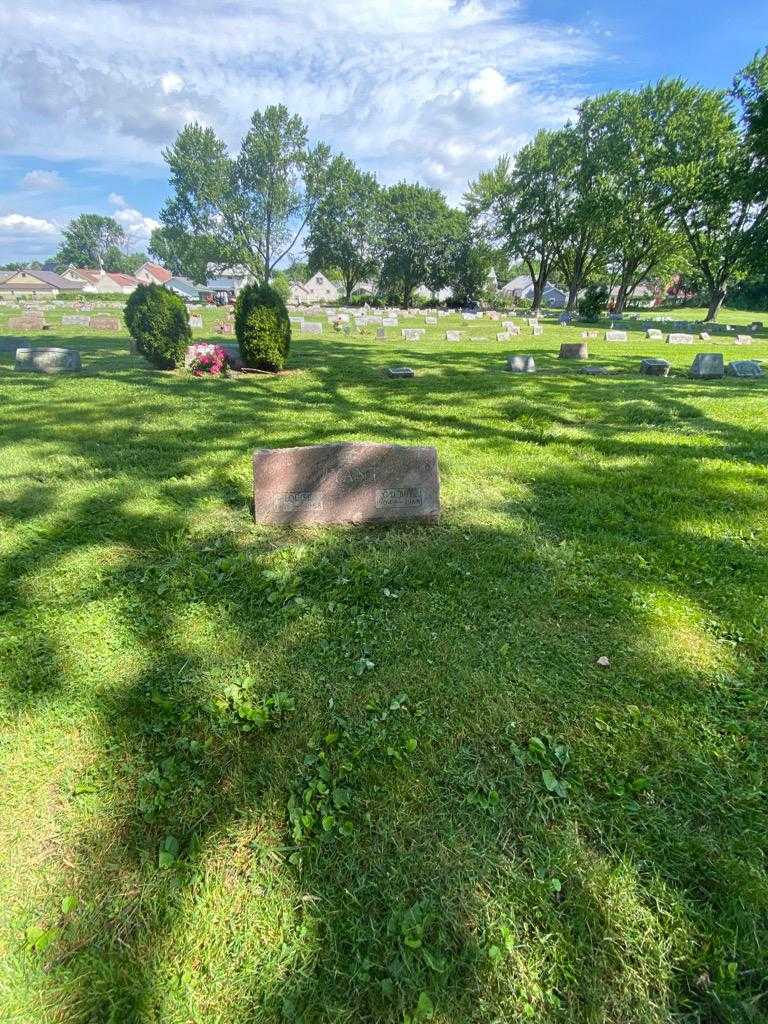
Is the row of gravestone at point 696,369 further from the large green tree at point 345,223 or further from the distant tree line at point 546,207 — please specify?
the large green tree at point 345,223

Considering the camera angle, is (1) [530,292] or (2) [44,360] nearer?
(2) [44,360]

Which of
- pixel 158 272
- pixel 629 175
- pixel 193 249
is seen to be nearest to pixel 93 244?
pixel 158 272

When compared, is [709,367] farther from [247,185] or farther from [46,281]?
[46,281]

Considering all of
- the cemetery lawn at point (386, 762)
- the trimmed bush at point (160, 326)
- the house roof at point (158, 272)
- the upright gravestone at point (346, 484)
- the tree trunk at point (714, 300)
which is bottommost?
the cemetery lawn at point (386, 762)

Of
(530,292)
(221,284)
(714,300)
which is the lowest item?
(714,300)

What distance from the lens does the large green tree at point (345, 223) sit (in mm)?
54219

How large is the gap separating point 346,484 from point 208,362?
8858 mm

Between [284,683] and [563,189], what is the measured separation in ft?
175

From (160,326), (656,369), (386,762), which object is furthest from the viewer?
(656,369)

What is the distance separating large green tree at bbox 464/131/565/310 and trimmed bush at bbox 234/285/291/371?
4342cm

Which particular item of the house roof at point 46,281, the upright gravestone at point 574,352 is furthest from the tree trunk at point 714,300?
the house roof at point 46,281

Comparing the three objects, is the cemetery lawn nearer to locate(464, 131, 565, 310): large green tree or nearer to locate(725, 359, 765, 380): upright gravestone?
locate(725, 359, 765, 380): upright gravestone

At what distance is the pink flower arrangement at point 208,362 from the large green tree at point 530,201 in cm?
4462

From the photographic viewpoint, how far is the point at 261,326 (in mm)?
11344
